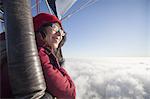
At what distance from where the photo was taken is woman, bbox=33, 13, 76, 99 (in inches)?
35.1

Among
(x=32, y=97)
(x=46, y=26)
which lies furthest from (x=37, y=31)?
(x=32, y=97)

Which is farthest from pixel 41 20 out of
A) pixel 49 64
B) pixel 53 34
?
→ pixel 49 64

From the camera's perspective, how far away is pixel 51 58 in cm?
105

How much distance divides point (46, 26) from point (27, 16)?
1.26ft

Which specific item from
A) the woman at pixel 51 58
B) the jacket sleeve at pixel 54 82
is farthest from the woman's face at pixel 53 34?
the jacket sleeve at pixel 54 82

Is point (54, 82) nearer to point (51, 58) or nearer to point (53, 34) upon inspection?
point (51, 58)

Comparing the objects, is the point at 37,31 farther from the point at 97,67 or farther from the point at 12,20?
the point at 97,67

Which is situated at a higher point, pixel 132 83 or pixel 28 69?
pixel 28 69

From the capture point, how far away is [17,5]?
708 mm

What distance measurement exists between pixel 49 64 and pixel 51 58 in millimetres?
127

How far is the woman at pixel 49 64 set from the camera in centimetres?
82

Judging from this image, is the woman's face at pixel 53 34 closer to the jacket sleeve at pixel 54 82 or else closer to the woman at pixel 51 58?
the woman at pixel 51 58

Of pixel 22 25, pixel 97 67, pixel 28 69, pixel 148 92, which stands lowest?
pixel 148 92

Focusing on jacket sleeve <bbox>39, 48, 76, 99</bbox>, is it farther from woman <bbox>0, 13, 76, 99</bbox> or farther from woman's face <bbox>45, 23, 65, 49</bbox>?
woman's face <bbox>45, 23, 65, 49</bbox>
